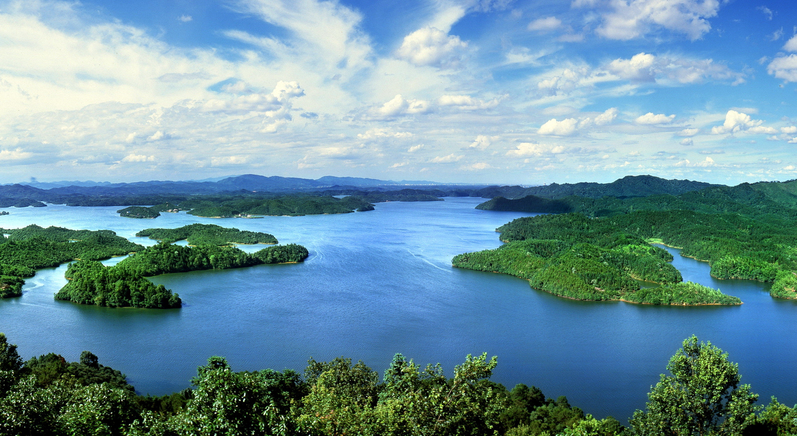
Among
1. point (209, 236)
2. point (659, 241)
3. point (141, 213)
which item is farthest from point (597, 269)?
point (141, 213)

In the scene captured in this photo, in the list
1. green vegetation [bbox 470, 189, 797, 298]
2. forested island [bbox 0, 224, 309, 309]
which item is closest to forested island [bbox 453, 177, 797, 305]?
green vegetation [bbox 470, 189, 797, 298]

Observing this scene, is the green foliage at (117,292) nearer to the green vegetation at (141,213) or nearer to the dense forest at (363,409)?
the dense forest at (363,409)

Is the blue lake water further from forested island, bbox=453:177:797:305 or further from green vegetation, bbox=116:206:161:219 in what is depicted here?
green vegetation, bbox=116:206:161:219

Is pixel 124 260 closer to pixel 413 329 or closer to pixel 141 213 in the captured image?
pixel 413 329

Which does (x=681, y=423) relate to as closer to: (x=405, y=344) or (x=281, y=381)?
(x=281, y=381)

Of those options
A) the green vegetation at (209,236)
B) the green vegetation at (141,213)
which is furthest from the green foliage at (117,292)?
the green vegetation at (141,213)

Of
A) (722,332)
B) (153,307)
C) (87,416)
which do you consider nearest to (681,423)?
(87,416)
